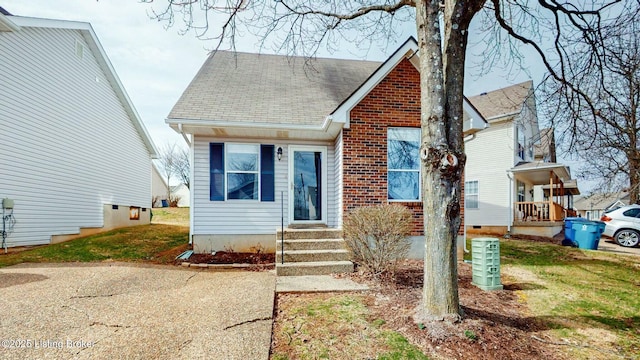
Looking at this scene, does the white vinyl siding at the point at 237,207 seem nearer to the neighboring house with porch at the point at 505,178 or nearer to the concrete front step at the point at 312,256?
the concrete front step at the point at 312,256

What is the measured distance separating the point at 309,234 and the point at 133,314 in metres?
3.71

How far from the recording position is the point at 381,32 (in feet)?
24.6

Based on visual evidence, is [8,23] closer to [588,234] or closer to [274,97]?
[274,97]

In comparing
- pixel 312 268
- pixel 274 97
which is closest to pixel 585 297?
pixel 312 268

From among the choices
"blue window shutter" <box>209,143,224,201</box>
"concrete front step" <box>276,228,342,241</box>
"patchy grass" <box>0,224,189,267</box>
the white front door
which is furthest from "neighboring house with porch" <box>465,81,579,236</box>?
"patchy grass" <box>0,224,189,267</box>

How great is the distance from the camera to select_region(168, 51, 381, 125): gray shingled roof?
790cm

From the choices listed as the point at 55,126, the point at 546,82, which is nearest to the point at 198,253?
the point at 55,126

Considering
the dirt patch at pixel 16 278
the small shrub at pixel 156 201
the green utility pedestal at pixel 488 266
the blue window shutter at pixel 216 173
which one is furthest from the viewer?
the small shrub at pixel 156 201

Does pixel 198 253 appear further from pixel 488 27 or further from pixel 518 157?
pixel 518 157

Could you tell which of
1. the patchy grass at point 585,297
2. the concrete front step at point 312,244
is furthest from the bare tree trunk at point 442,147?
the concrete front step at point 312,244

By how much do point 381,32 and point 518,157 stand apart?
11.4m

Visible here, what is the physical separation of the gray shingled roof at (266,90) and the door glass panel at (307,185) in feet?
3.73

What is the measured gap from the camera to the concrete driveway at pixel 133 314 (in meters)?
3.24

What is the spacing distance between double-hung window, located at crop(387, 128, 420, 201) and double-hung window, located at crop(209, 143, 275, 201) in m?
3.16
